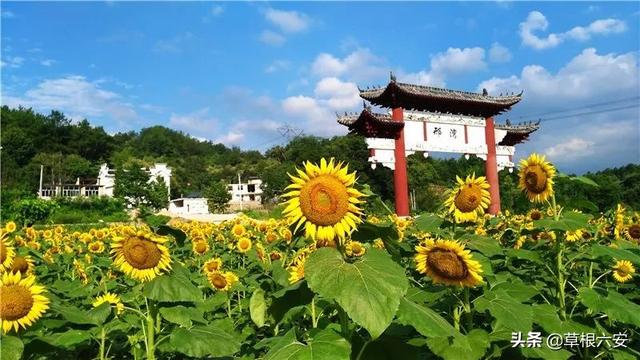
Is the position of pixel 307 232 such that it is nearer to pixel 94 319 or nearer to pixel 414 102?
pixel 94 319

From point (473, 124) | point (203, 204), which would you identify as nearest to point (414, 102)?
point (473, 124)

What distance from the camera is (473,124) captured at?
22.8 metres

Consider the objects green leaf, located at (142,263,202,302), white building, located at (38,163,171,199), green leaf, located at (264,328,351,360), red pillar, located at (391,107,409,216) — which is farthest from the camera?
white building, located at (38,163,171,199)

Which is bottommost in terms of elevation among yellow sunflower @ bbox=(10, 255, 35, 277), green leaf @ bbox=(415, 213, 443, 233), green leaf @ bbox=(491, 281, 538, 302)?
green leaf @ bbox=(491, 281, 538, 302)

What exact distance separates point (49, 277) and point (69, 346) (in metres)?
3.63

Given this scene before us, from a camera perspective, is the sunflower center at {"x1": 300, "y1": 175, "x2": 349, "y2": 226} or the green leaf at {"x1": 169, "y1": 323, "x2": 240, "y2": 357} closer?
the sunflower center at {"x1": 300, "y1": 175, "x2": 349, "y2": 226}

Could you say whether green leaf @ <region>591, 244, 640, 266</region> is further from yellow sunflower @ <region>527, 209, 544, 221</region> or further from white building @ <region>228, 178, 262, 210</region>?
white building @ <region>228, 178, 262, 210</region>

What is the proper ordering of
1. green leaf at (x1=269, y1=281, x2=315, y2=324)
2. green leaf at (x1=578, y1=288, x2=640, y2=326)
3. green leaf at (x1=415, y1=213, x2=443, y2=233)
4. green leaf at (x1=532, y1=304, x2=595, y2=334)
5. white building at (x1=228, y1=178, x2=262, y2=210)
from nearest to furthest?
1. green leaf at (x1=269, y1=281, x2=315, y2=324)
2. green leaf at (x1=532, y1=304, x2=595, y2=334)
3. green leaf at (x1=578, y1=288, x2=640, y2=326)
4. green leaf at (x1=415, y1=213, x2=443, y2=233)
5. white building at (x1=228, y1=178, x2=262, y2=210)

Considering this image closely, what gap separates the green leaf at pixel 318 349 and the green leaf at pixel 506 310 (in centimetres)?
78

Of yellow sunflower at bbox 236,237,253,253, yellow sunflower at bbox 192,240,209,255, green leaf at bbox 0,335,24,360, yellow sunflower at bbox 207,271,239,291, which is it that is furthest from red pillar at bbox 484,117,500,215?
green leaf at bbox 0,335,24,360

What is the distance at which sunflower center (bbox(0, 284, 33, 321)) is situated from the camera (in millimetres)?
2088

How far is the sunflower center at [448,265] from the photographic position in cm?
232

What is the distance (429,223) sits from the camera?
2904mm

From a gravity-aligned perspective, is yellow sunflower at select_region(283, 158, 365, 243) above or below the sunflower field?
above
